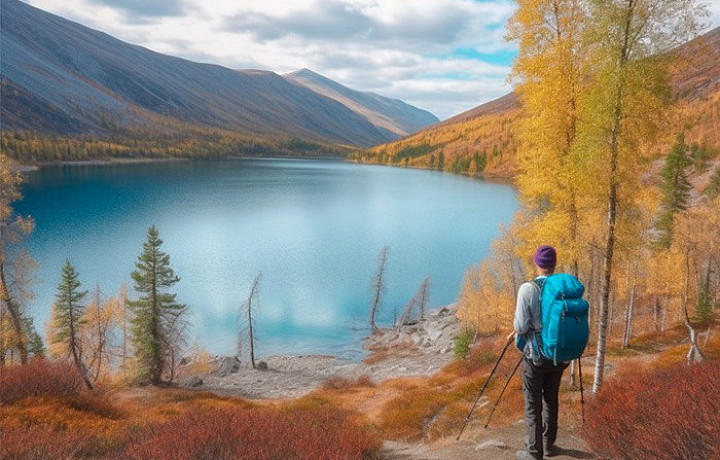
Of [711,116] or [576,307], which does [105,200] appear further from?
[711,116]

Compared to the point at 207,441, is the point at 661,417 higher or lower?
higher

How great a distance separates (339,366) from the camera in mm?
49656

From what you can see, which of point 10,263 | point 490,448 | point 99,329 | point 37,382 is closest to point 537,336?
point 490,448

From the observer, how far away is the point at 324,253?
269ft

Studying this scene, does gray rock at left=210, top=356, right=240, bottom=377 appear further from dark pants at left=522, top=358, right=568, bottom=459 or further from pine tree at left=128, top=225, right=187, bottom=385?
dark pants at left=522, top=358, right=568, bottom=459

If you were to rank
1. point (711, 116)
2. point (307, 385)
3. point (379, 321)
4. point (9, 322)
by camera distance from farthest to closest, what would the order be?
point (711, 116) → point (379, 321) → point (307, 385) → point (9, 322)

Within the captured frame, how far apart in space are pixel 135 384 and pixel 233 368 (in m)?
10.4

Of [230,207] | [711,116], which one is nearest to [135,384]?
Result: [230,207]

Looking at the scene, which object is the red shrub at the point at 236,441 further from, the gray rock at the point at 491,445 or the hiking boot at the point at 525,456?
the hiking boot at the point at 525,456

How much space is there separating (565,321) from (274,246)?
3178 inches

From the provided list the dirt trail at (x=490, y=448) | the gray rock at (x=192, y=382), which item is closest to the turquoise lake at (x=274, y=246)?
the gray rock at (x=192, y=382)

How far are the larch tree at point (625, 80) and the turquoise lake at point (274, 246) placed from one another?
43059mm

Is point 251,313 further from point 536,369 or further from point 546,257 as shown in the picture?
point 546,257

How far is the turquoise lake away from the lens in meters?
59.0
